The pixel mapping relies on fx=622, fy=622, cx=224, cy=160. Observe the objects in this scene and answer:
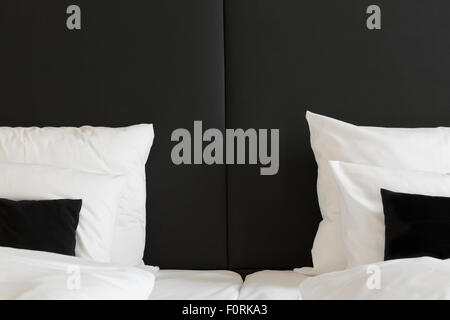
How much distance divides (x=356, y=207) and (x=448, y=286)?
544 mm

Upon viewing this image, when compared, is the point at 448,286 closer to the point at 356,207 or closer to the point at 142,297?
the point at 356,207

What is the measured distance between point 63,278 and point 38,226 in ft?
1.23

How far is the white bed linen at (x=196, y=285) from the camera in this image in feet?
5.60

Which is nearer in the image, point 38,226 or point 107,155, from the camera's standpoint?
point 38,226

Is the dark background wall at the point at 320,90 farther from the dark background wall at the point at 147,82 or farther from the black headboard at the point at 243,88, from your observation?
the dark background wall at the point at 147,82

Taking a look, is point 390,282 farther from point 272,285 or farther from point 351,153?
point 351,153

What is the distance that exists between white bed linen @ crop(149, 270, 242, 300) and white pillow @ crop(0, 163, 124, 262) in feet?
0.69

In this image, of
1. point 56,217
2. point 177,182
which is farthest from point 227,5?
point 56,217

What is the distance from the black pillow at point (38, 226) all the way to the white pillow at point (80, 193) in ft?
0.21

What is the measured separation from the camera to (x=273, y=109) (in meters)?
2.17

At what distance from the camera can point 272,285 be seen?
1838 mm

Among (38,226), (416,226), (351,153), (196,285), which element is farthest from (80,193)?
(416,226)

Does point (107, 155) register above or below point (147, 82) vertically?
below

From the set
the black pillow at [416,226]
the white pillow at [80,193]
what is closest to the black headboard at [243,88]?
the white pillow at [80,193]
